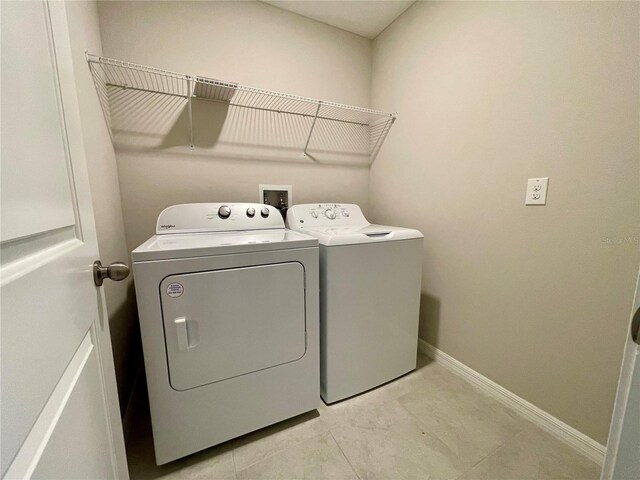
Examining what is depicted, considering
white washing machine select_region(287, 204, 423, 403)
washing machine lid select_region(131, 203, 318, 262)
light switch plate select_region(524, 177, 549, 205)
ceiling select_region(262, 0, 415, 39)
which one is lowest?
white washing machine select_region(287, 204, 423, 403)

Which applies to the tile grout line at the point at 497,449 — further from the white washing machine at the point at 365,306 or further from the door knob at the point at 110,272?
the door knob at the point at 110,272

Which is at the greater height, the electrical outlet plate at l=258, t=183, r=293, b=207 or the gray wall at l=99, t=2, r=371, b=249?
the gray wall at l=99, t=2, r=371, b=249

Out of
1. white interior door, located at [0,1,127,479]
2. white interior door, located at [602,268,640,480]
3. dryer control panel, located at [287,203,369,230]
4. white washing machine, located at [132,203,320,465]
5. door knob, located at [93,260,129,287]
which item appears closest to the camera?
white interior door, located at [0,1,127,479]

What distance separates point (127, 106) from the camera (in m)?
1.50

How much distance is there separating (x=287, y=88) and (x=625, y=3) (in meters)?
1.67

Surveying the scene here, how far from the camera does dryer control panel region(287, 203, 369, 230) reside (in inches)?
67.2

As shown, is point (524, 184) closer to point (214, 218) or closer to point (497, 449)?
point (497, 449)

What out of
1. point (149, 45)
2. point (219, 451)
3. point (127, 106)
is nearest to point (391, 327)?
point (219, 451)

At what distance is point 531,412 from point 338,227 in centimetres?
144

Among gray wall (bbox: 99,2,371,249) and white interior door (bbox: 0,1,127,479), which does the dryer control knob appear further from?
white interior door (bbox: 0,1,127,479)

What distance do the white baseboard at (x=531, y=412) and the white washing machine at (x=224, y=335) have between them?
3.24ft

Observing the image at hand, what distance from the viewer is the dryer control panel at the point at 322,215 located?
1706 millimetres

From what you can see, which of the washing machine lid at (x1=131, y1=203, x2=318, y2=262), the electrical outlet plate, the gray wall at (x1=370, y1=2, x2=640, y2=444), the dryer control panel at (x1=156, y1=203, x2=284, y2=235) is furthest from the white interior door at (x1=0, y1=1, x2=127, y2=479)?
the gray wall at (x1=370, y1=2, x2=640, y2=444)

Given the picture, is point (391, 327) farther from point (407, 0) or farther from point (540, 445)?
point (407, 0)
